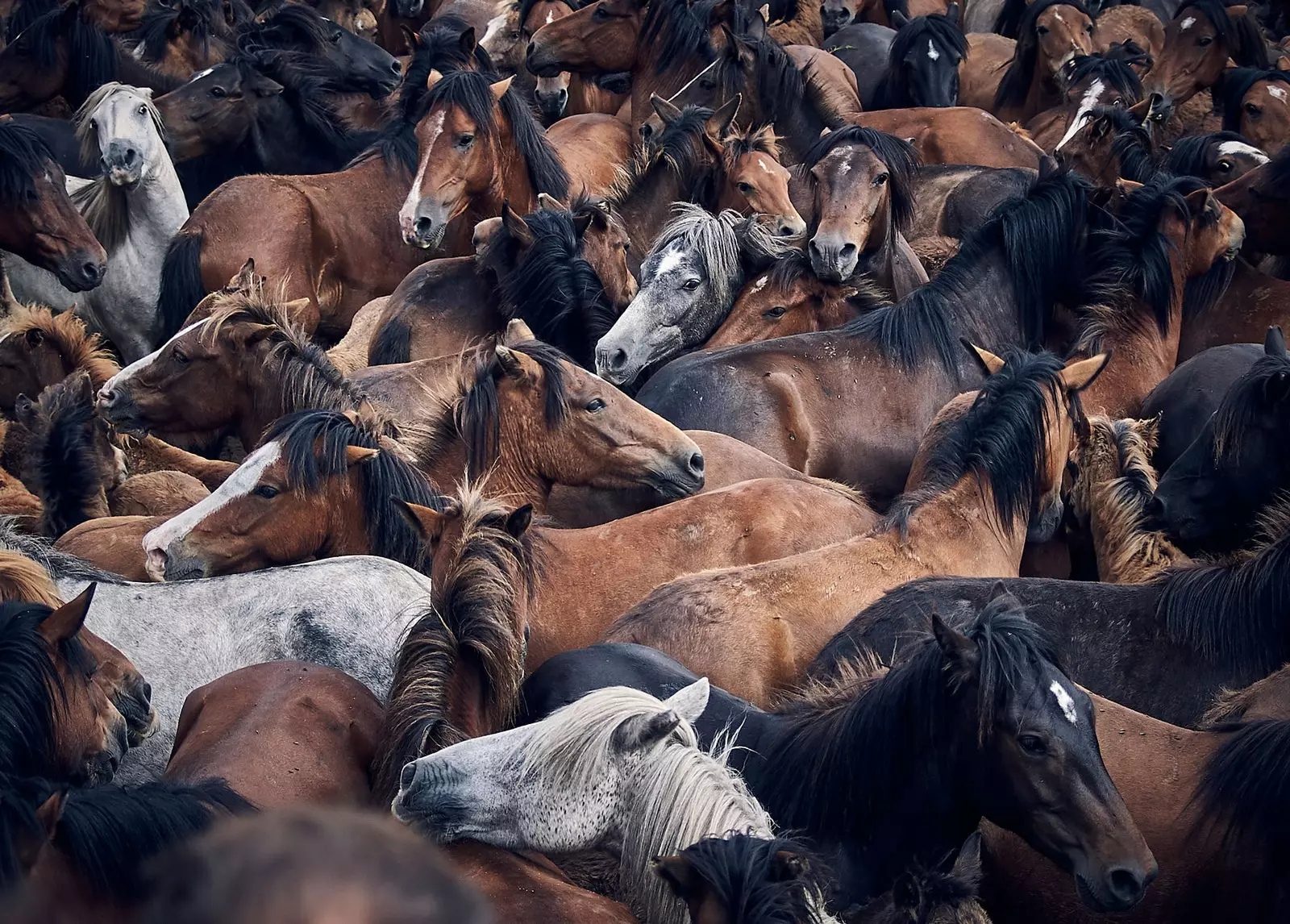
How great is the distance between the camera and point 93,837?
2344mm

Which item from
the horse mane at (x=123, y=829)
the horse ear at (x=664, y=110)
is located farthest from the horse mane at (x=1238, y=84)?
the horse mane at (x=123, y=829)

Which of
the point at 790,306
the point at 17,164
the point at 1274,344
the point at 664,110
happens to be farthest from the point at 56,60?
the point at 1274,344

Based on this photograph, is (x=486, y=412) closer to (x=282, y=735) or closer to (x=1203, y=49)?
(x=282, y=735)

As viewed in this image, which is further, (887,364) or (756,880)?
(887,364)

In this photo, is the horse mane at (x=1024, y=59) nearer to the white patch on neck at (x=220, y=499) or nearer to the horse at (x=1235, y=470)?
the horse at (x=1235, y=470)

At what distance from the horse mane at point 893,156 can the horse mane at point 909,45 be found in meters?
3.21

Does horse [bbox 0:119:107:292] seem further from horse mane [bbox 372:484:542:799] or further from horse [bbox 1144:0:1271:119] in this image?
horse [bbox 1144:0:1271:119]

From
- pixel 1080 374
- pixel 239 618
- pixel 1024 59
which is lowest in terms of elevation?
pixel 1024 59

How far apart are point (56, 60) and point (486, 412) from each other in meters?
5.49

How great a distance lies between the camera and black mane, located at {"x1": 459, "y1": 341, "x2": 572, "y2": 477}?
4.48 meters

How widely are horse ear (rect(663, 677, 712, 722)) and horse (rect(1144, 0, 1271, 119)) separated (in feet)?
24.4

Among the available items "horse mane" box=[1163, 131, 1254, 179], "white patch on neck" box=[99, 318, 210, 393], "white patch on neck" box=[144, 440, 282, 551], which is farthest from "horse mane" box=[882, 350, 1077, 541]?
"horse mane" box=[1163, 131, 1254, 179]

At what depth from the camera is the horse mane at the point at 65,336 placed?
604 centimetres

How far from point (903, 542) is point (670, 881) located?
189 centimetres
